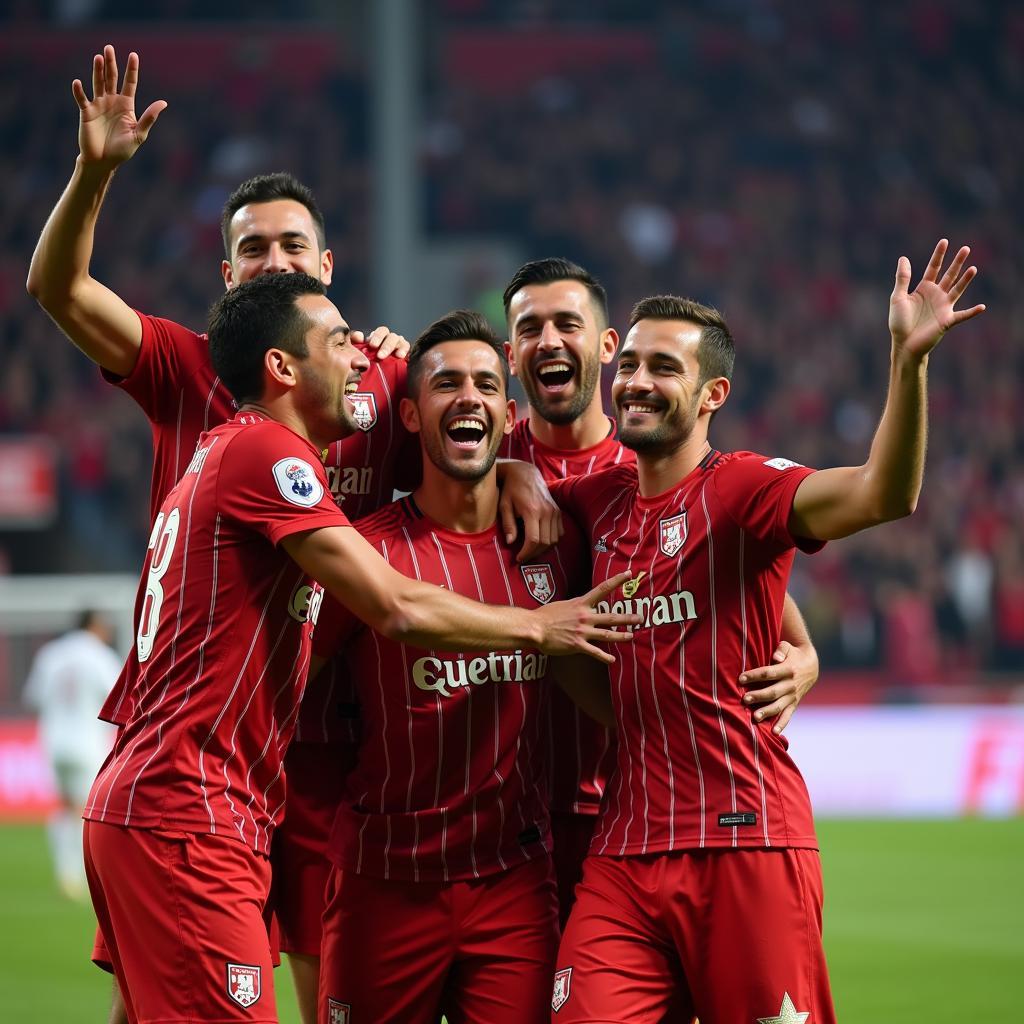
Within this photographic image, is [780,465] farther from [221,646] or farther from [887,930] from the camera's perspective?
[887,930]

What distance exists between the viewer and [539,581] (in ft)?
15.3

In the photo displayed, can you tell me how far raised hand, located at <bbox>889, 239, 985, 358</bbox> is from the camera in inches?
153

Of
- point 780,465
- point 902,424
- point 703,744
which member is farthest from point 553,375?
point 902,424

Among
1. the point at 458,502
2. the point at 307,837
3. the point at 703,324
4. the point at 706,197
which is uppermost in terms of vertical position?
the point at 706,197

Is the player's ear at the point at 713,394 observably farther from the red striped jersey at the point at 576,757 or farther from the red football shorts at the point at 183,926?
the red football shorts at the point at 183,926

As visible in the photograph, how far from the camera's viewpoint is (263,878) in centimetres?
405

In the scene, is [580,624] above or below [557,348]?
below

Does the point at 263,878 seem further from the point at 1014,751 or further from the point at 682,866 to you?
the point at 1014,751

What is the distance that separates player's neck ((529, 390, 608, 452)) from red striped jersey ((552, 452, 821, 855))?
0.95 meters

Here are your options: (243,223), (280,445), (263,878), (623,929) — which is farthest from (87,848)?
(243,223)

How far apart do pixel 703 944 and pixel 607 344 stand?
216cm

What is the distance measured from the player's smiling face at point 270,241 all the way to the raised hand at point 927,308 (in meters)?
1.98

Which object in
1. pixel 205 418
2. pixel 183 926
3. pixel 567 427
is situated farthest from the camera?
pixel 567 427

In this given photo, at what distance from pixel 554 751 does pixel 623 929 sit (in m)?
0.85
